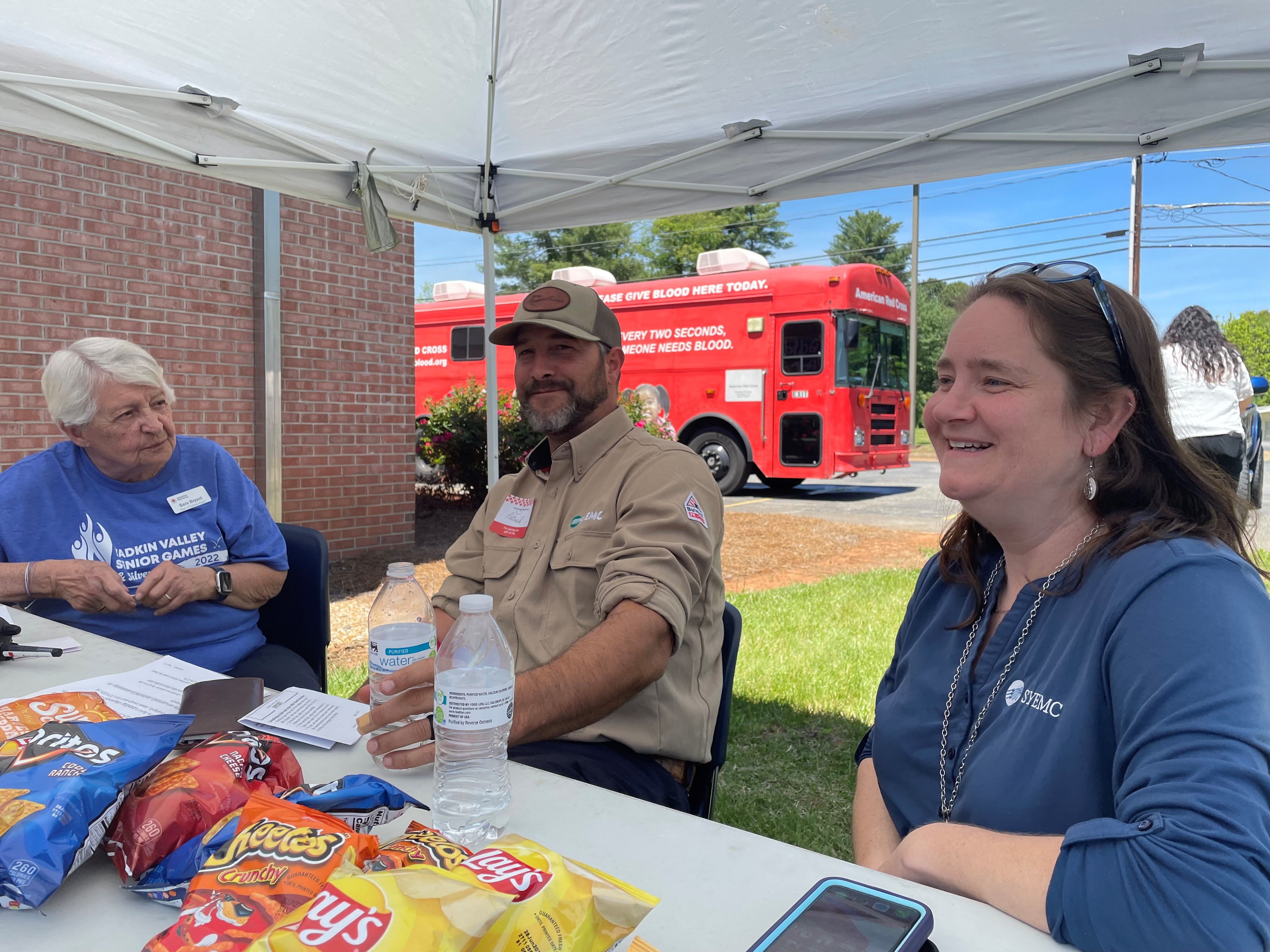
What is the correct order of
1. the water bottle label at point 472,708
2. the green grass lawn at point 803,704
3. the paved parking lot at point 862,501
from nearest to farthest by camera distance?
the water bottle label at point 472,708 < the green grass lawn at point 803,704 < the paved parking lot at point 862,501

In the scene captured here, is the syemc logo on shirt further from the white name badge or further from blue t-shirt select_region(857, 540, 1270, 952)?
the white name badge

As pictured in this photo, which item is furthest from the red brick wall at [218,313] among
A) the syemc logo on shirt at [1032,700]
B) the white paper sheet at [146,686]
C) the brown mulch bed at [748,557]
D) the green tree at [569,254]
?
the green tree at [569,254]

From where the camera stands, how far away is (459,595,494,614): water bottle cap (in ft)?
4.00

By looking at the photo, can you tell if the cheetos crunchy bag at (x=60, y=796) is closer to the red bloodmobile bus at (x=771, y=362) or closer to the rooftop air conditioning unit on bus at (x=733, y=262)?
the red bloodmobile bus at (x=771, y=362)

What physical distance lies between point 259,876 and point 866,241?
Answer: 54.5 m

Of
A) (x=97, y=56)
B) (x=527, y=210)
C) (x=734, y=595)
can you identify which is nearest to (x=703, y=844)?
(x=97, y=56)

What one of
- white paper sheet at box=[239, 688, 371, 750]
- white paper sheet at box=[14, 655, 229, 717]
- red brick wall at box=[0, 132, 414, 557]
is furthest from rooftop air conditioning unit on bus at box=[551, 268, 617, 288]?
white paper sheet at box=[239, 688, 371, 750]

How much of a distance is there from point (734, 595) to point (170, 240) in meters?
4.73

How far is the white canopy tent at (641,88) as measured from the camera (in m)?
2.47

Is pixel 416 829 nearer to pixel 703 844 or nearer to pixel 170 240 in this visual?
pixel 703 844

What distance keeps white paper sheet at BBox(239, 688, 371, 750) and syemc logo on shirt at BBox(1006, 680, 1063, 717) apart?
1.10 metres

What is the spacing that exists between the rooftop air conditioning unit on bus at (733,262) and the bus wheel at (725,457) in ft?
8.21

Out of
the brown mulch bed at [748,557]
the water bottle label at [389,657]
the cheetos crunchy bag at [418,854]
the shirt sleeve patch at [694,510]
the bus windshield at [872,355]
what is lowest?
the brown mulch bed at [748,557]

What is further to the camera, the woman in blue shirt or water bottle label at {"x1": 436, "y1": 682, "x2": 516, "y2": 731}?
water bottle label at {"x1": 436, "y1": 682, "x2": 516, "y2": 731}
